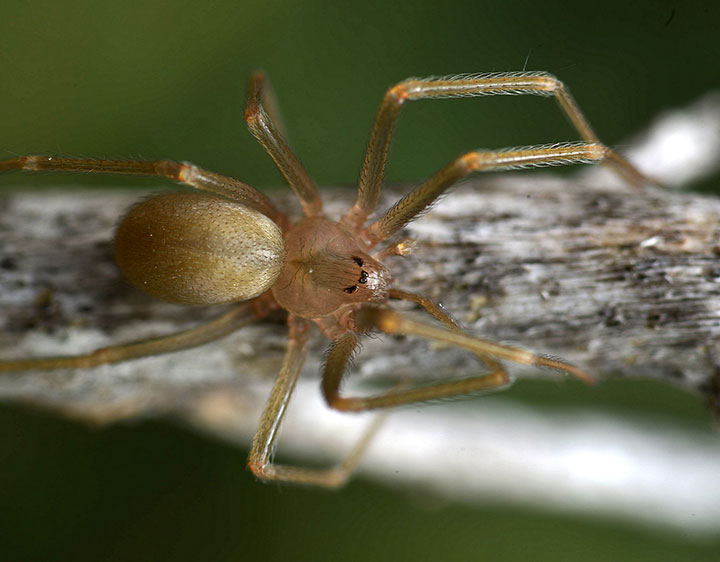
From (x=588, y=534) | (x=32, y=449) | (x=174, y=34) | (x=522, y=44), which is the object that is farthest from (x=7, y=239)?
(x=588, y=534)

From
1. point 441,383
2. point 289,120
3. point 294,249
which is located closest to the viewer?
point 441,383

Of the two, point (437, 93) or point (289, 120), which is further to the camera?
point (289, 120)

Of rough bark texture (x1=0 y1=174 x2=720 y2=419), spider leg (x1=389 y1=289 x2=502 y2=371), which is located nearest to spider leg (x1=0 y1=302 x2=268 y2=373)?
rough bark texture (x1=0 y1=174 x2=720 y2=419)

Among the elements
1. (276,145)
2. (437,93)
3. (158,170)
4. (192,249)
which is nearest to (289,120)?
(276,145)

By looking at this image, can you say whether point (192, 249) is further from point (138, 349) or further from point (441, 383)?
point (441, 383)

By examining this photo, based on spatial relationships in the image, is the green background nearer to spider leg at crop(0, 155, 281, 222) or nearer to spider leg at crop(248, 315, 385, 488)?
spider leg at crop(0, 155, 281, 222)

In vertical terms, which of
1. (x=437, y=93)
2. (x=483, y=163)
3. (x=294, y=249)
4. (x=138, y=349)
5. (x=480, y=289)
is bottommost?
(x=138, y=349)

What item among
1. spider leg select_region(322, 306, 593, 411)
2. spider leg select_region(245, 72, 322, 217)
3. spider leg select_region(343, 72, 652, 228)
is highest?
spider leg select_region(343, 72, 652, 228)

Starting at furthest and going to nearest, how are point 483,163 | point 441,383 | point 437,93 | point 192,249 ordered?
1. point 437,93
2. point 192,249
3. point 483,163
4. point 441,383
